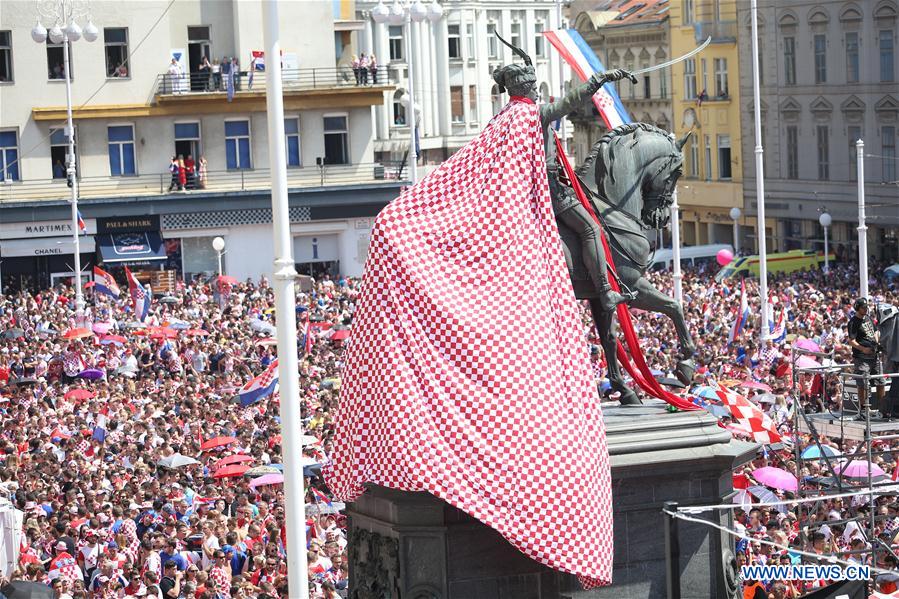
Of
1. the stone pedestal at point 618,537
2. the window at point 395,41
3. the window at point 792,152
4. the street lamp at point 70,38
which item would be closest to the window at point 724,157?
the window at point 792,152

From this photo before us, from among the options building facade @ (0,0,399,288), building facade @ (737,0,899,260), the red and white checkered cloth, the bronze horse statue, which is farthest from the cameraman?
building facade @ (0,0,399,288)

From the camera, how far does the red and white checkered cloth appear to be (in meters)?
14.5

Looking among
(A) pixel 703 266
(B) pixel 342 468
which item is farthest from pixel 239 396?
(A) pixel 703 266

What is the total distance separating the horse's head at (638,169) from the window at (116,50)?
4387 cm

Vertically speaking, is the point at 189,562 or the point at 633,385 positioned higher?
the point at 633,385

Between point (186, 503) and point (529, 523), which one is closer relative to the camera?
point (529, 523)

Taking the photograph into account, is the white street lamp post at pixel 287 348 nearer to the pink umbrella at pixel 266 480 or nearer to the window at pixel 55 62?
the pink umbrella at pixel 266 480

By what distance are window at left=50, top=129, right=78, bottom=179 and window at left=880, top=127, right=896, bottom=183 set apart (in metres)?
24.6

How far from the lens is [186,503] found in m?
21.7

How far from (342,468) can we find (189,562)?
481 cm

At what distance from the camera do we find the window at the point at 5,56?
5819cm

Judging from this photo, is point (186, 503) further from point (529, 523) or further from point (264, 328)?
point (264, 328)

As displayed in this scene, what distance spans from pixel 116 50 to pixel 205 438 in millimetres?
35286

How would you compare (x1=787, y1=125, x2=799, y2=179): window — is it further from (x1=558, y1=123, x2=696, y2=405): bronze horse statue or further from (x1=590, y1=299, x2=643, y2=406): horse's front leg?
(x1=590, y1=299, x2=643, y2=406): horse's front leg
